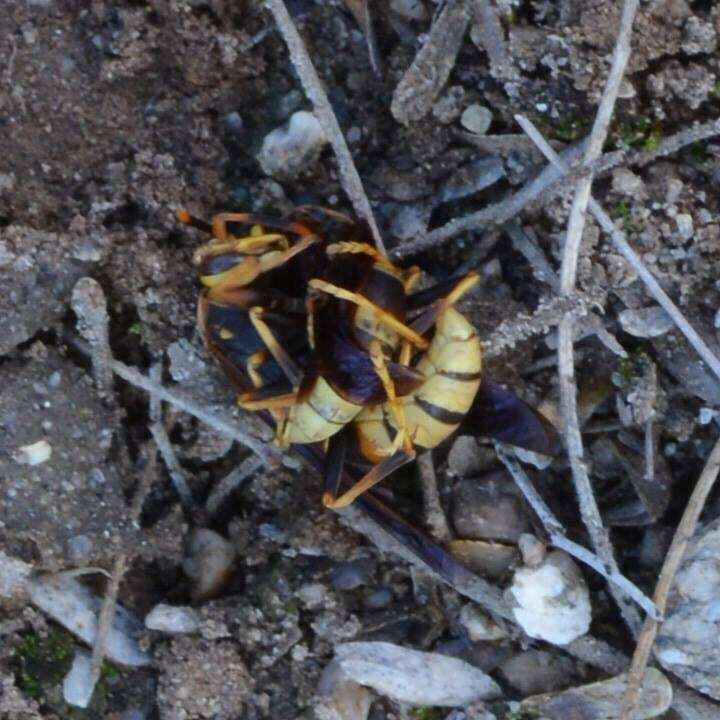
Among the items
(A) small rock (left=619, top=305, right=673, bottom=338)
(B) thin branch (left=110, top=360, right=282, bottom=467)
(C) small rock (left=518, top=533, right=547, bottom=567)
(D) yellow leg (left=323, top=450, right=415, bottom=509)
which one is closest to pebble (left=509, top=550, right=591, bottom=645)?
(C) small rock (left=518, top=533, right=547, bottom=567)

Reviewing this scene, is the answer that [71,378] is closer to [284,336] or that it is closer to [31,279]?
[31,279]

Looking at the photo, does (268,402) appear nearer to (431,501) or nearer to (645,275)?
(431,501)

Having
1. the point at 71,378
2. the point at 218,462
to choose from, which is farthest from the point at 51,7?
the point at 218,462

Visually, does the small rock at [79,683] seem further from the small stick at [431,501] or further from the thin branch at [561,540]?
the thin branch at [561,540]

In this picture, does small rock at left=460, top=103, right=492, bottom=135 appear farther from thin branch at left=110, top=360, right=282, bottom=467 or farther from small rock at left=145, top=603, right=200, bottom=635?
small rock at left=145, top=603, right=200, bottom=635

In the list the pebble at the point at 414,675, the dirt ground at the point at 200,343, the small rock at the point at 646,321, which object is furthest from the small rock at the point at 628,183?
the pebble at the point at 414,675
